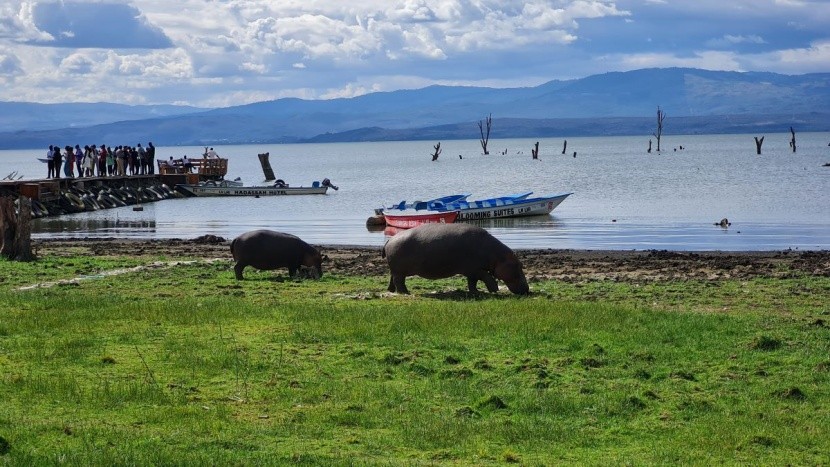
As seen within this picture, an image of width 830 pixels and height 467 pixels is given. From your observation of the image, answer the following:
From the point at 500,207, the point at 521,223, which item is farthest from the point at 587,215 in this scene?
the point at 521,223

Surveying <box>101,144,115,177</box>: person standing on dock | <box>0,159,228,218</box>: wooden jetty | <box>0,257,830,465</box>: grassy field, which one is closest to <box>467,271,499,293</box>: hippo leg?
<box>0,257,830,465</box>: grassy field

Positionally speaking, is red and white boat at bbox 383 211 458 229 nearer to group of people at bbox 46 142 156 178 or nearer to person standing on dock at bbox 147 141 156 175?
group of people at bbox 46 142 156 178

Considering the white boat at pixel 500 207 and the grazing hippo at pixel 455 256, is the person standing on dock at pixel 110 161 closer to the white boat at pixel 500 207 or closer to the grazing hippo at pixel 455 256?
the white boat at pixel 500 207

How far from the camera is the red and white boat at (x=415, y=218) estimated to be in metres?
46.1

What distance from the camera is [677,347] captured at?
46.8ft

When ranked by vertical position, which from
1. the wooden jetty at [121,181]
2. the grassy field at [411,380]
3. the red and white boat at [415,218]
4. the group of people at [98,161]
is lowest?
the grassy field at [411,380]

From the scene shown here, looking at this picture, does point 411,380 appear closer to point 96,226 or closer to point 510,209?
point 96,226

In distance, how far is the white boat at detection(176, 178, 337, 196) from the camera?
76438 millimetres

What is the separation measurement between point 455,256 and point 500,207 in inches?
1337

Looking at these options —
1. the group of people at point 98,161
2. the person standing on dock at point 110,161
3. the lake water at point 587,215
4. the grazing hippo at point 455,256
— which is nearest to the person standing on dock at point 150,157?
the group of people at point 98,161

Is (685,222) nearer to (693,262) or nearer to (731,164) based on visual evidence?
(693,262)

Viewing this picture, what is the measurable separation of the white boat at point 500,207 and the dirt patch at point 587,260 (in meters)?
14.5

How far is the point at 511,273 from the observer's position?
19922 mm

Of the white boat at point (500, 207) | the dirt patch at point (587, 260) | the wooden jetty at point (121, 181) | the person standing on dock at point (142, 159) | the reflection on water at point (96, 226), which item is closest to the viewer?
the dirt patch at point (587, 260)
